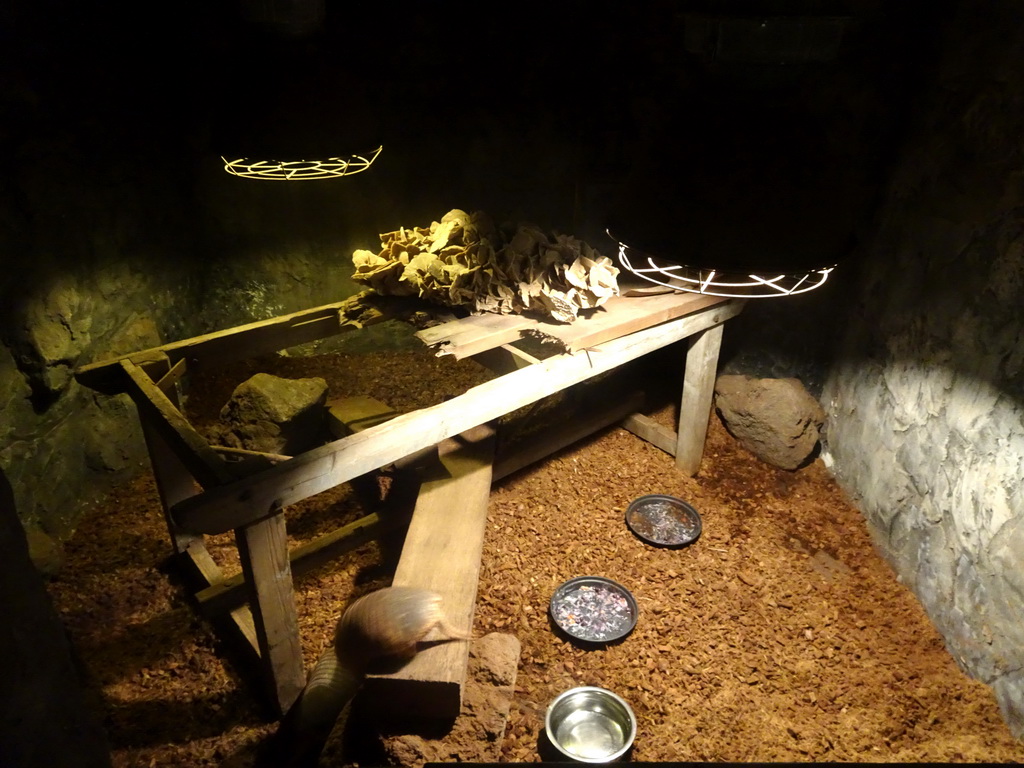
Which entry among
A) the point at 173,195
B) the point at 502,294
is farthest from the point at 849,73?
the point at 173,195

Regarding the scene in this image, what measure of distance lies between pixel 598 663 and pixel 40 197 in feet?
10.8

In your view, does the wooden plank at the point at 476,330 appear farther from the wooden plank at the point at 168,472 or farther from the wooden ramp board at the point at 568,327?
the wooden plank at the point at 168,472

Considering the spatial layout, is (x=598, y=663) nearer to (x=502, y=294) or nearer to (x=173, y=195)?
(x=502, y=294)

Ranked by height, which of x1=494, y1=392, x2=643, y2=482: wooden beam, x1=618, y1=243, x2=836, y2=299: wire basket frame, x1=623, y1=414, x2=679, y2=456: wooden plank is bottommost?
x1=623, y1=414, x2=679, y2=456: wooden plank

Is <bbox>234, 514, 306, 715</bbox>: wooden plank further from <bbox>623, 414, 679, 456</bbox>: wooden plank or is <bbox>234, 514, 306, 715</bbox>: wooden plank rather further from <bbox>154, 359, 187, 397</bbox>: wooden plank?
<bbox>623, 414, 679, 456</bbox>: wooden plank

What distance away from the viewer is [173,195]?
12.8 feet

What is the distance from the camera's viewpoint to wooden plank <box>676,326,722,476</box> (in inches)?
142

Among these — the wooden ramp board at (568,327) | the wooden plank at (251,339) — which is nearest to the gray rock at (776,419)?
the wooden ramp board at (568,327)

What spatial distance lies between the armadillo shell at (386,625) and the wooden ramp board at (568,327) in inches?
39.3

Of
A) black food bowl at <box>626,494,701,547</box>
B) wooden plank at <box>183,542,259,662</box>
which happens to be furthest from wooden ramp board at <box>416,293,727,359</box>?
wooden plank at <box>183,542,259,662</box>

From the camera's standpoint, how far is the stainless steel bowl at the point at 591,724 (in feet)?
7.91

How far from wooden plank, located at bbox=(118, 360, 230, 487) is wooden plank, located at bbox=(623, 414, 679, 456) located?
2656mm

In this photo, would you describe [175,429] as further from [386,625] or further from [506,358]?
[506,358]

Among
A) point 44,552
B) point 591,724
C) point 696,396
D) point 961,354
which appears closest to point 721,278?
point 696,396
